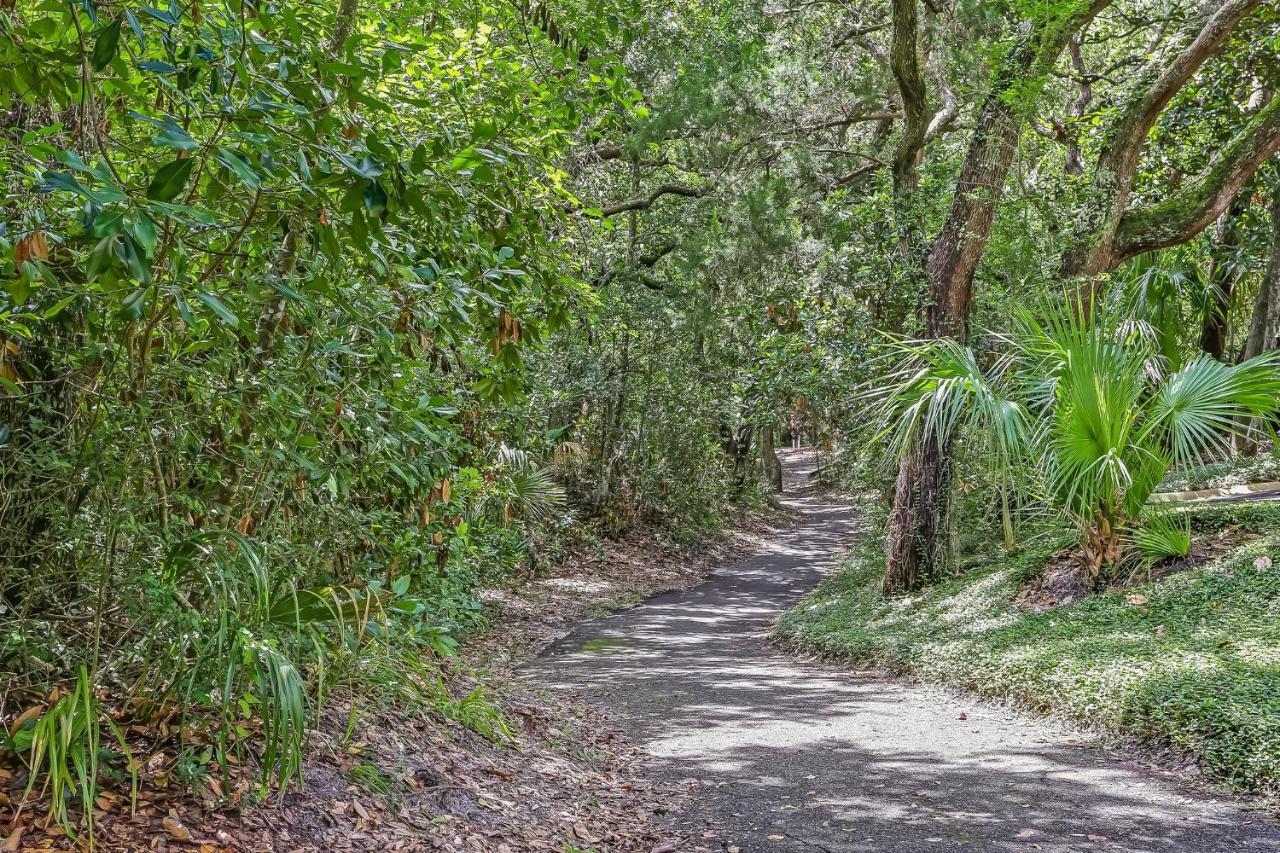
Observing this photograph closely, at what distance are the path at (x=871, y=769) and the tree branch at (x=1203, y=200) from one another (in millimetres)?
5381

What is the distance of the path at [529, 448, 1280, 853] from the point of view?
13.8 feet

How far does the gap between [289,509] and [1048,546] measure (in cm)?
749

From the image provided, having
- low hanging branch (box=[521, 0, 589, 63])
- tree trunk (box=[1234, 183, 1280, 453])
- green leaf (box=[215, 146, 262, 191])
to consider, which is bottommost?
green leaf (box=[215, 146, 262, 191])

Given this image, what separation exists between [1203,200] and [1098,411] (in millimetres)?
3438

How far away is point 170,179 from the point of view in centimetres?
202

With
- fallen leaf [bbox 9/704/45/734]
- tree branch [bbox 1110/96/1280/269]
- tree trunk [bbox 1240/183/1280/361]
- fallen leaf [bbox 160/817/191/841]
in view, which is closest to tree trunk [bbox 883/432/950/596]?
tree branch [bbox 1110/96/1280/269]

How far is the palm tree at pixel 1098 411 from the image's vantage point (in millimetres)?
7422

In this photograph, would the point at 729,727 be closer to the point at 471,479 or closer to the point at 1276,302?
the point at 471,479

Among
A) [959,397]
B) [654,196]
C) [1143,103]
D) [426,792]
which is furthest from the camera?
[654,196]

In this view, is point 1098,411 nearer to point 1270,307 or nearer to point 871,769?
point 871,769

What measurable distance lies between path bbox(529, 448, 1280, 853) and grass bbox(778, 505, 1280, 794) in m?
0.27

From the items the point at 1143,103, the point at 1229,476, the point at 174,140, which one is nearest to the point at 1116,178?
the point at 1143,103

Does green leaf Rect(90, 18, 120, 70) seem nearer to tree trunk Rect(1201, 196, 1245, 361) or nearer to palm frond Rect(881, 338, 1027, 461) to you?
palm frond Rect(881, 338, 1027, 461)

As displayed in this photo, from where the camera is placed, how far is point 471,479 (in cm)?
555
